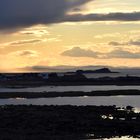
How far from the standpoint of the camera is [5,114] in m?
50.2

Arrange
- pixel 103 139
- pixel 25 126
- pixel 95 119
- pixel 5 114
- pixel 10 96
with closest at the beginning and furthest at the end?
pixel 103 139 → pixel 25 126 → pixel 95 119 → pixel 5 114 → pixel 10 96

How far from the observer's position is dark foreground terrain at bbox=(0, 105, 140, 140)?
3619 cm

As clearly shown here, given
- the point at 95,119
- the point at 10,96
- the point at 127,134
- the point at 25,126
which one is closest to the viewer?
the point at 127,134

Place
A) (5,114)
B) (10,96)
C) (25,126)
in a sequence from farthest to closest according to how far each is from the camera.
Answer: (10,96)
(5,114)
(25,126)

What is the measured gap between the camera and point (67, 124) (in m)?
41.7

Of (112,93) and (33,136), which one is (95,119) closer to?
(33,136)

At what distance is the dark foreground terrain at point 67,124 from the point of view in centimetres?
3619

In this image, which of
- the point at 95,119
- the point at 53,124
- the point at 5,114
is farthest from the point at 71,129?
the point at 5,114

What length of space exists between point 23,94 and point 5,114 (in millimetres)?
38472

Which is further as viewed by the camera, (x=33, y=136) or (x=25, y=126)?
(x=25, y=126)

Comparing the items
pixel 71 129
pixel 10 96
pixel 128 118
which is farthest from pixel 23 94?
pixel 71 129

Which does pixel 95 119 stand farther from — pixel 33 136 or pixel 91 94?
pixel 91 94

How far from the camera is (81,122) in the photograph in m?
42.6

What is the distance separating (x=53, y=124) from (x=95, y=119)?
4.72 metres
